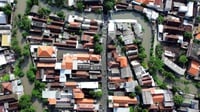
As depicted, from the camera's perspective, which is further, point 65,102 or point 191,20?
point 191,20

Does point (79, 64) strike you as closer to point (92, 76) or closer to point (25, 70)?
point (92, 76)

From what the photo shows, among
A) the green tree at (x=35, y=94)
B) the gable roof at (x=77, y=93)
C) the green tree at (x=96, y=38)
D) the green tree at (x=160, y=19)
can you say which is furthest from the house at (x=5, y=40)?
the green tree at (x=160, y=19)

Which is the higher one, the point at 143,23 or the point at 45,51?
the point at 143,23

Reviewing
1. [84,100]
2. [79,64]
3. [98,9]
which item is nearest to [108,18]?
[98,9]

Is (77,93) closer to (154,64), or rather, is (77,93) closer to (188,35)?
(154,64)

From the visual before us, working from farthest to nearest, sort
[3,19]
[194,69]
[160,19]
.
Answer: [160,19]
[194,69]
[3,19]

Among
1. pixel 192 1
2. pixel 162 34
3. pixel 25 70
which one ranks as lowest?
pixel 25 70

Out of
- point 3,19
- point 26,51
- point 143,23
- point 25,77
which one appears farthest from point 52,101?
point 143,23

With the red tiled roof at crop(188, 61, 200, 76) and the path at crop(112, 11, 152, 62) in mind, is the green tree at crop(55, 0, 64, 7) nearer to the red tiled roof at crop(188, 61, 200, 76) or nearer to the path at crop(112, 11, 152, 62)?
the path at crop(112, 11, 152, 62)
